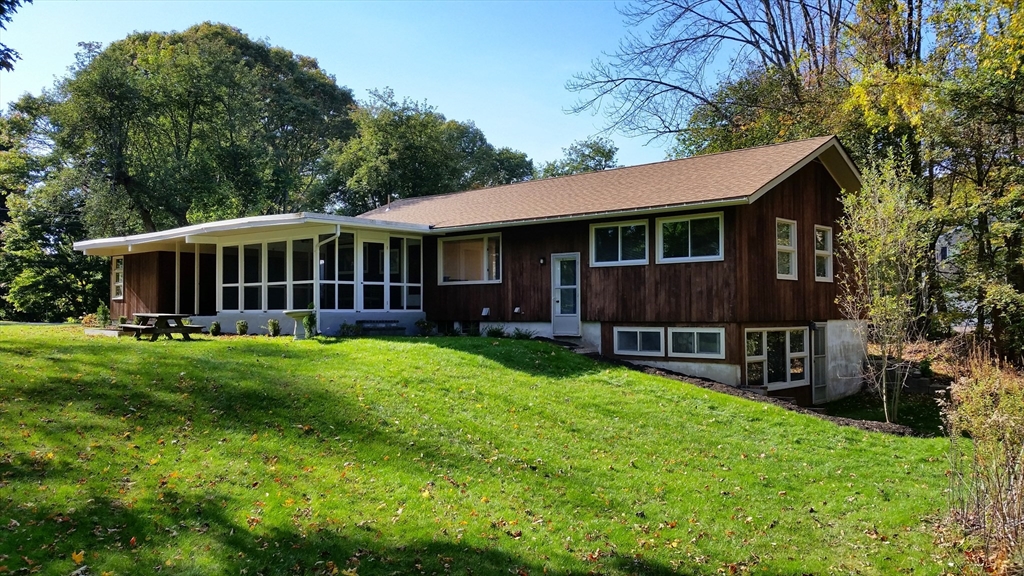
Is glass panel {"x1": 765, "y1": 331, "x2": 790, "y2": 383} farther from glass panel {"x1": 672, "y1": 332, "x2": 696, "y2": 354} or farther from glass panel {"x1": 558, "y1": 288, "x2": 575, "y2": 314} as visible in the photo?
glass panel {"x1": 558, "y1": 288, "x2": 575, "y2": 314}

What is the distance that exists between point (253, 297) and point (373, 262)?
3.92 meters

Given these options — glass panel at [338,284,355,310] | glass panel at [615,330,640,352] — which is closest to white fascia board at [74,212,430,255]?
glass panel at [338,284,355,310]

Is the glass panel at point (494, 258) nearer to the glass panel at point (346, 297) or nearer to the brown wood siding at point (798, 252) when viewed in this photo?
the glass panel at point (346, 297)

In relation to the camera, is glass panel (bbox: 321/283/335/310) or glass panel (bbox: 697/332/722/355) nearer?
glass panel (bbox: 697/332/722/355)

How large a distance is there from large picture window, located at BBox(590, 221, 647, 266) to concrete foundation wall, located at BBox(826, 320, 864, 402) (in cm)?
576

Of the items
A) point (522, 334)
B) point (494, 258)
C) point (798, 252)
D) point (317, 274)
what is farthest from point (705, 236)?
point (317, 274)

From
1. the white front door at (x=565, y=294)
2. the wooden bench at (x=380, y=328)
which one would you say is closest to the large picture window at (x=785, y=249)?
the white front door at (x=565, y=294)

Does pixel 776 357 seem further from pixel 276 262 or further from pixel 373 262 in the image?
pixel 276 262

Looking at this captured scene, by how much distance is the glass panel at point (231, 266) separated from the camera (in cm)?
2028

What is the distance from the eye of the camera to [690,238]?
14922 millimetres

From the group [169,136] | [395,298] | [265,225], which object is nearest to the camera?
[265,225]

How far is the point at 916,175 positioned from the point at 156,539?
73.8 feet

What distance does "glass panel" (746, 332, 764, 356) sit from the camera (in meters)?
14.8

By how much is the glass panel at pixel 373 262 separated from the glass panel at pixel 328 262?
2.60 feet
